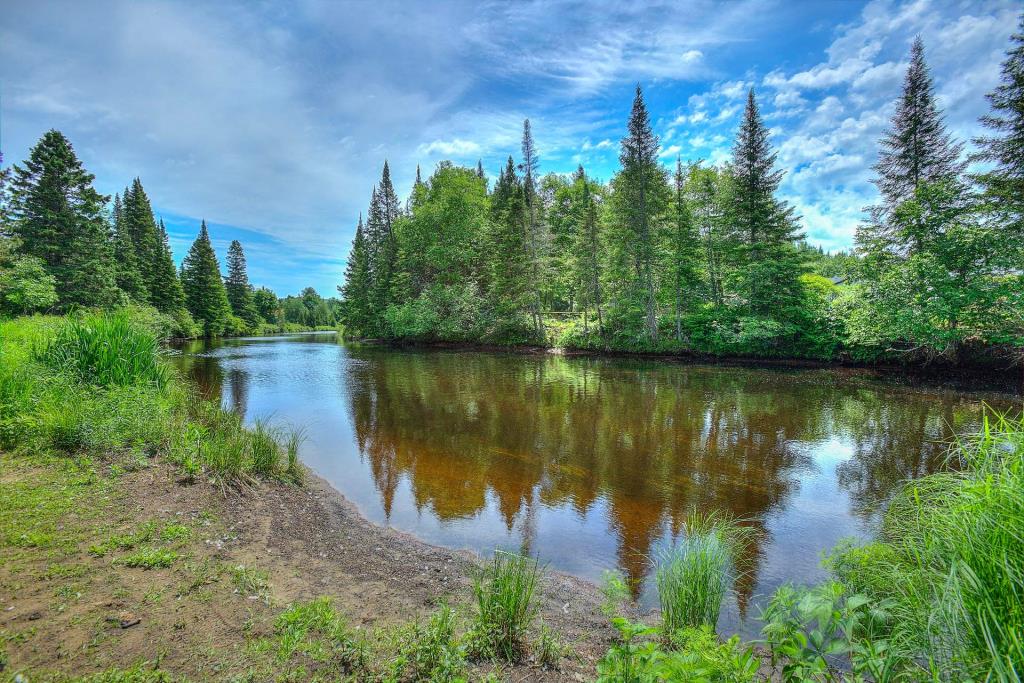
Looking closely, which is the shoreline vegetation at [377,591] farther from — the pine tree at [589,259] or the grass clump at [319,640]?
the pine tree at [589,259]

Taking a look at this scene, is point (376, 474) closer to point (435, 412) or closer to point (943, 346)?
point (435, 412)

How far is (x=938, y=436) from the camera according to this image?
9.43 metres

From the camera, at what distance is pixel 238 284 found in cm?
6166

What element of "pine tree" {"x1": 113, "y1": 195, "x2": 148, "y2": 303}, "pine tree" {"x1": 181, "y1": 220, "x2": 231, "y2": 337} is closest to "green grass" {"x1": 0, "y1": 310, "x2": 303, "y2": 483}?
"pine tree" {"x1": 113, "y1": 195, "x2": 148, "y2": 303}

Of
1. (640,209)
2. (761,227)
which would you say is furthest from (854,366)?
(640,209)

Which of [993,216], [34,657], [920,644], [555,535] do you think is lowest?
[555,535]

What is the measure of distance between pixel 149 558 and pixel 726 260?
29632 mm

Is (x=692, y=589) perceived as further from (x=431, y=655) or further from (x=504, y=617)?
(x=431, y=655)

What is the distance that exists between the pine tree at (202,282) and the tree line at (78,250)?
0.12 metres

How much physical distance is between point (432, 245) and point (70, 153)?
23260 mm

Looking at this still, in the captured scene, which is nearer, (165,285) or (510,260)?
(510,260)

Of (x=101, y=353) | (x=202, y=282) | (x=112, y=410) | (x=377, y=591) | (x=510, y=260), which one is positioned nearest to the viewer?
(x=377, y=591)

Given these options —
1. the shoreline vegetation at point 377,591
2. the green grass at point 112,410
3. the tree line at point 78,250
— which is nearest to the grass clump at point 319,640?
the shoreline vegetation at point 377,591

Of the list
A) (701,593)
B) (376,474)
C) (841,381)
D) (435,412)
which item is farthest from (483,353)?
(701,593)
